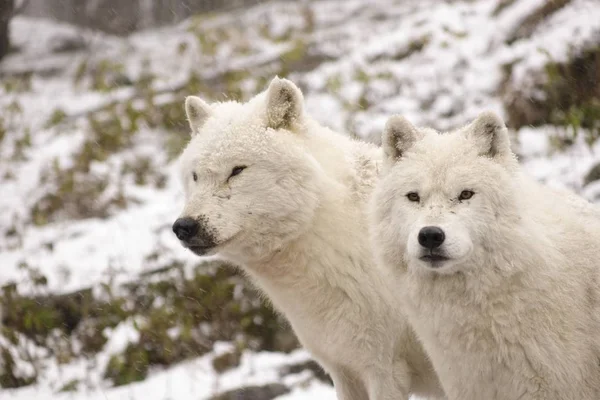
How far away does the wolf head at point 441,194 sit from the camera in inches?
121

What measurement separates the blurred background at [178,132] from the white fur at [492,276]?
2.45 metres

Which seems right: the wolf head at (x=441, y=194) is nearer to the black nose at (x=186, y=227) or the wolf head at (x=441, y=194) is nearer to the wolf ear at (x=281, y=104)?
the wolf ear at (x=281, y=104)

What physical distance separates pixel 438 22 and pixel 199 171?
9238 millimetres

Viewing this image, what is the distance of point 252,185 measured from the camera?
Result: 3.89 metres

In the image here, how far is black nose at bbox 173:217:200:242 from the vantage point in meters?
3.70

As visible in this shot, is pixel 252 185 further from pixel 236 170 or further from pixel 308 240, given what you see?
pixel 308 240

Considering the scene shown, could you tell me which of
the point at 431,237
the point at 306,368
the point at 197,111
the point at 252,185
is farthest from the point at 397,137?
the point at 306,368

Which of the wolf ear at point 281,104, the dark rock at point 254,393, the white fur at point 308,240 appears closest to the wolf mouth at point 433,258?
the white fur at point 308,240

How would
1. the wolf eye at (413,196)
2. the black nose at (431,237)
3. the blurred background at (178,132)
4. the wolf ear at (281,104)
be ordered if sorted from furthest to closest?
the blurred background at (178,132), the wolf ear at (281,104), the wolf eye at (413,196), the black nose at (431,237)

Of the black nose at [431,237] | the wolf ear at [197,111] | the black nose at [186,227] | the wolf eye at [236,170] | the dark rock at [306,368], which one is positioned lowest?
the dark rock at [306,368]

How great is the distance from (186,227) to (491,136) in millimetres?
1713

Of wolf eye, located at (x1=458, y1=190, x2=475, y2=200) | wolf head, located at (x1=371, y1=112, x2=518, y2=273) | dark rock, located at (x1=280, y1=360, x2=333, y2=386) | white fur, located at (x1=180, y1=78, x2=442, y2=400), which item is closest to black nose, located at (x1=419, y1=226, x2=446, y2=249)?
wolf head, located at (x1=371, y1=112, x2=518, y2=273)

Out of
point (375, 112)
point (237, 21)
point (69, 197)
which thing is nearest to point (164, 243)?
point (69, 197)

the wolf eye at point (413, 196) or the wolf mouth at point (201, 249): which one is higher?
the wolf eye at point (413, 196)
